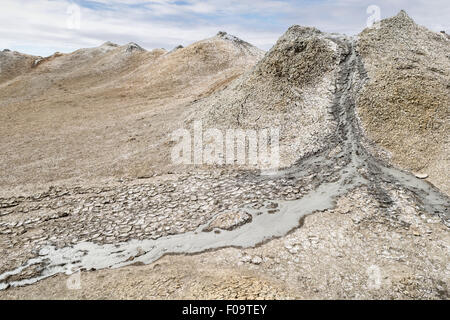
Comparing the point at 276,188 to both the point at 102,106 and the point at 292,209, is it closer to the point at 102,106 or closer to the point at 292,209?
the point at 292,209

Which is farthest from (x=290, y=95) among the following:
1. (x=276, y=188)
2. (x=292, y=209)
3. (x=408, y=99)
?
(x=292, y=209)

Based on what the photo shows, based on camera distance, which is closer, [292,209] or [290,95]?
[292,209]

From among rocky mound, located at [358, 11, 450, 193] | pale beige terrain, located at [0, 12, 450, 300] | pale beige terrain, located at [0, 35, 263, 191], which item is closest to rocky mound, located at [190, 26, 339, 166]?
pale beige terrain, located at [0, 12, 450, 300]

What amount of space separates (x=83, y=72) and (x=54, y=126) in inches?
1107

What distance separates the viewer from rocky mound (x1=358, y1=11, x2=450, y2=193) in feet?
50.3

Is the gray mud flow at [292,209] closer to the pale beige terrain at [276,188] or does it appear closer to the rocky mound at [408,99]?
the pale beige terrain at [276,188]

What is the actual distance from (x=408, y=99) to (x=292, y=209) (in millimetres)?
10969

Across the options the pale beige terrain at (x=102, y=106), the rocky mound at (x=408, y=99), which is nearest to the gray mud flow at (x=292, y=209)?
the rocky mound at (x=408, y=99)

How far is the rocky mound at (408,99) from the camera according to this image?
603 inches

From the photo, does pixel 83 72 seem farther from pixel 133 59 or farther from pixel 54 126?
pixel 54 126

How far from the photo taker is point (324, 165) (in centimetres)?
1559

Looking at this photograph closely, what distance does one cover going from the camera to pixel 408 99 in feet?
57.3

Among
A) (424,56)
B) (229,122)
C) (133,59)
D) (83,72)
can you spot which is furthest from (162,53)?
(424,56)

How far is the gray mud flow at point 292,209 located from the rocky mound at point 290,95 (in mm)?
1610
